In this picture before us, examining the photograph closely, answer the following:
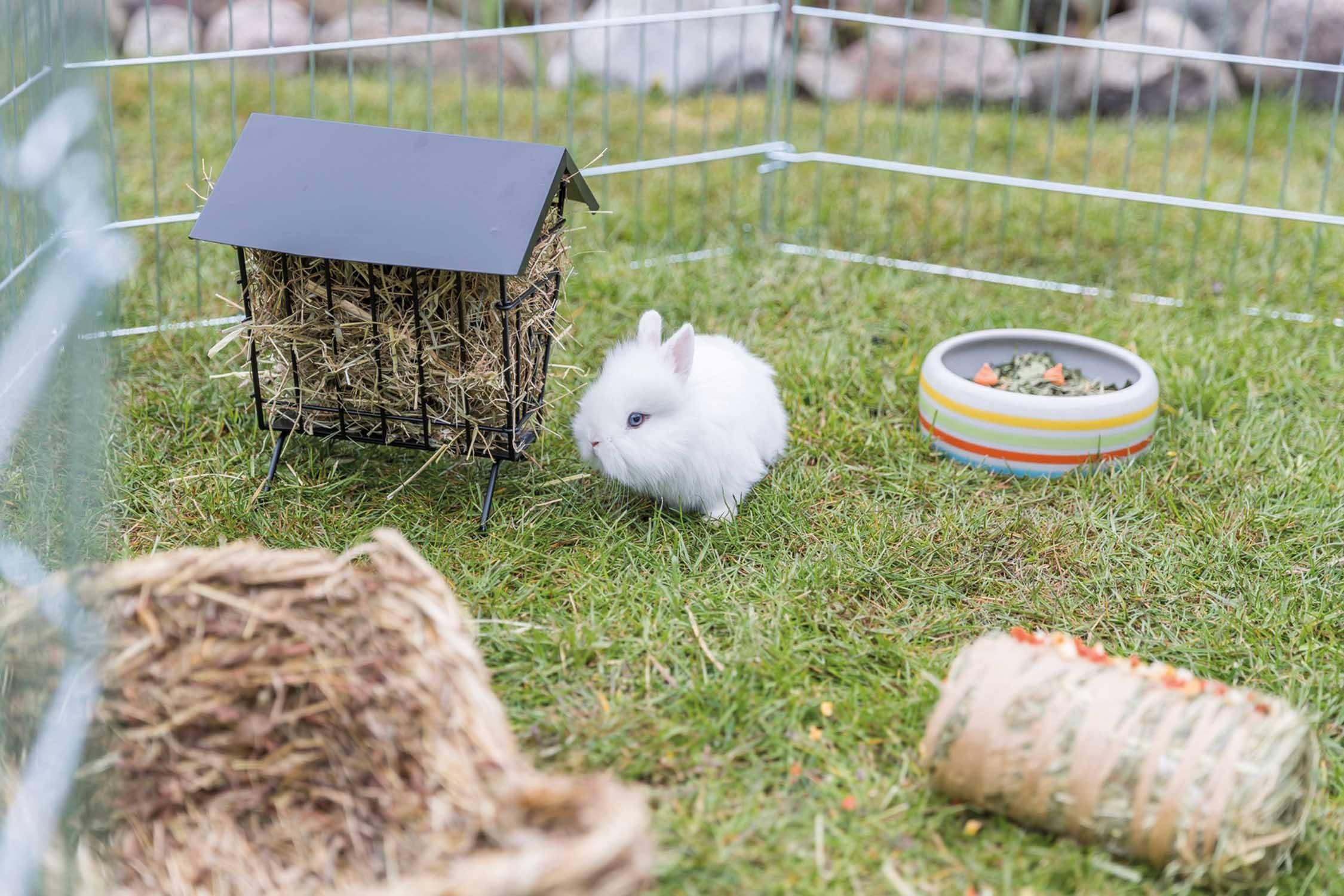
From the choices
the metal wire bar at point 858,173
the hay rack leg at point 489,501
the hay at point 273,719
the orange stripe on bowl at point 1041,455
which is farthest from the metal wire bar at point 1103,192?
the hay at point 273,719

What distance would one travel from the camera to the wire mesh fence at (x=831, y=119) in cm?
387

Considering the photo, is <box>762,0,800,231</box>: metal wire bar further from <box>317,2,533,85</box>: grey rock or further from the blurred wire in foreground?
the blurred wire in foreground

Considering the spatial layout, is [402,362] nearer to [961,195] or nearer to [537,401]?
[537,401]

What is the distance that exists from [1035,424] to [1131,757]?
130 centimetres

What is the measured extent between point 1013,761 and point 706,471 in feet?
3.34

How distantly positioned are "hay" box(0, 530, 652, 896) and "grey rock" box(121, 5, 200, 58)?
4.72 metres

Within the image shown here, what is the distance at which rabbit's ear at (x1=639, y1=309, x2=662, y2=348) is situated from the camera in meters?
2.80

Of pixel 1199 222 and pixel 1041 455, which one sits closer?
pixel 1041 455

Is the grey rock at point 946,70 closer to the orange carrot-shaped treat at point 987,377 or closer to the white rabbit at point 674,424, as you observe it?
the orange carrot-shaped treat at point 987,377

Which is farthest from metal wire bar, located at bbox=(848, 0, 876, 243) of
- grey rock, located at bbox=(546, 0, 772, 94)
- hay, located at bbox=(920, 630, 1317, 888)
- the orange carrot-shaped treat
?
hay, located at bbox=(920, 630, 1317, 888)

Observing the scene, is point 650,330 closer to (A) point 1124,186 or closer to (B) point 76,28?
(B) point 76,28

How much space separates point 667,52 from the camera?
6.41m

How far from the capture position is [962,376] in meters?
3.44

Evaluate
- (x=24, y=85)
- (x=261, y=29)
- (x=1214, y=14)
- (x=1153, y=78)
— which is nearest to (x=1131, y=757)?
(x=24, y=85)
